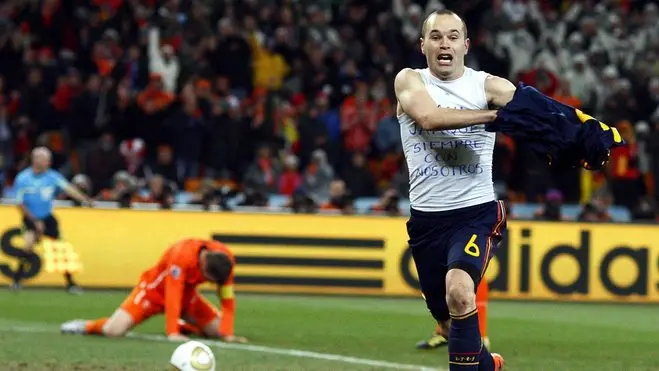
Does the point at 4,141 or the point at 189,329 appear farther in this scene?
the point at 4,141

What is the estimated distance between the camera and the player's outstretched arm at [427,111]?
8.01 metres

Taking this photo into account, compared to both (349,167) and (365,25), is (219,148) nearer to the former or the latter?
(349,167)

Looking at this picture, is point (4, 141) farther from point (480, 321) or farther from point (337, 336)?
point (480, 321)

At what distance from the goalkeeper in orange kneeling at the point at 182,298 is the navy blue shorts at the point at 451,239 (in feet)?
13.0

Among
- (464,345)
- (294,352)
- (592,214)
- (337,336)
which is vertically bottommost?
(337,336)

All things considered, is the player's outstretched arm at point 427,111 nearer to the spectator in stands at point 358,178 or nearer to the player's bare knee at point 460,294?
the player's bare knee at point 460,294

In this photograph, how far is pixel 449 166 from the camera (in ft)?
28.0

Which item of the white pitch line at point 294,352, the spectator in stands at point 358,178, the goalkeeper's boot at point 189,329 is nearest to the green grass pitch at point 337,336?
the white pitch line at point 294,352

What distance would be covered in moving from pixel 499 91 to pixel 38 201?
1103cm

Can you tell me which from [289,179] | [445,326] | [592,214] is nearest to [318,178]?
[289,179]

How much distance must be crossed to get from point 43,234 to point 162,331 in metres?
4.81

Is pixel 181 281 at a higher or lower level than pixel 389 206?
lower

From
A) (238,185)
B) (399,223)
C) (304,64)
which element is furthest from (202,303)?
(304,64)

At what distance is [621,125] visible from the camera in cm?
2212
